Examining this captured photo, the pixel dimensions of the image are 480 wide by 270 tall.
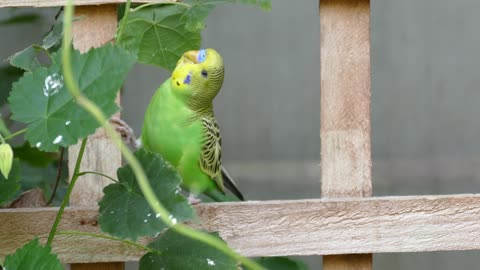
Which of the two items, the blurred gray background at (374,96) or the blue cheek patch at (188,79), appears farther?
the blurred gray background at (374,96)

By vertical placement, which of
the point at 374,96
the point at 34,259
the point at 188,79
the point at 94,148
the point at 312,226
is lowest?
the point at 34,259

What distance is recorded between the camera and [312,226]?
59.6 inches

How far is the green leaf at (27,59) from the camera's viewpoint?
136 cm

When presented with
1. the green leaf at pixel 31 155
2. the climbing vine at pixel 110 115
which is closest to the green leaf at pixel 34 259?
the climbing vine at pixel 110 115

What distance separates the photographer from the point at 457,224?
1522mm

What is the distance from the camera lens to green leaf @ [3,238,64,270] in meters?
1.15

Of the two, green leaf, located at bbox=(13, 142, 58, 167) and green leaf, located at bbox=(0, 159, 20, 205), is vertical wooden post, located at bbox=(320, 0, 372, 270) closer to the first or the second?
green leaf, located at bbox=(0, 159, 20, 205)

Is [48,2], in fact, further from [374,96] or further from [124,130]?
[374,96]

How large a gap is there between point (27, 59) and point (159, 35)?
22cm

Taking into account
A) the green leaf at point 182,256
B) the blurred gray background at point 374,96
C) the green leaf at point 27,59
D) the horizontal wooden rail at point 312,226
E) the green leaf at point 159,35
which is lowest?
the green leaf at point 182,256

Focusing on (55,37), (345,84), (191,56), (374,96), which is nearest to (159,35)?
(191,56)

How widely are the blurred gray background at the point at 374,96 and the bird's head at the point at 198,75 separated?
5.97 feet

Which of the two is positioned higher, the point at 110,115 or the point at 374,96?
the point at 374,96

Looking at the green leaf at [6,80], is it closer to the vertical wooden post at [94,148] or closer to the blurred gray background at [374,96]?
the vertical wooden post at [94,148]
